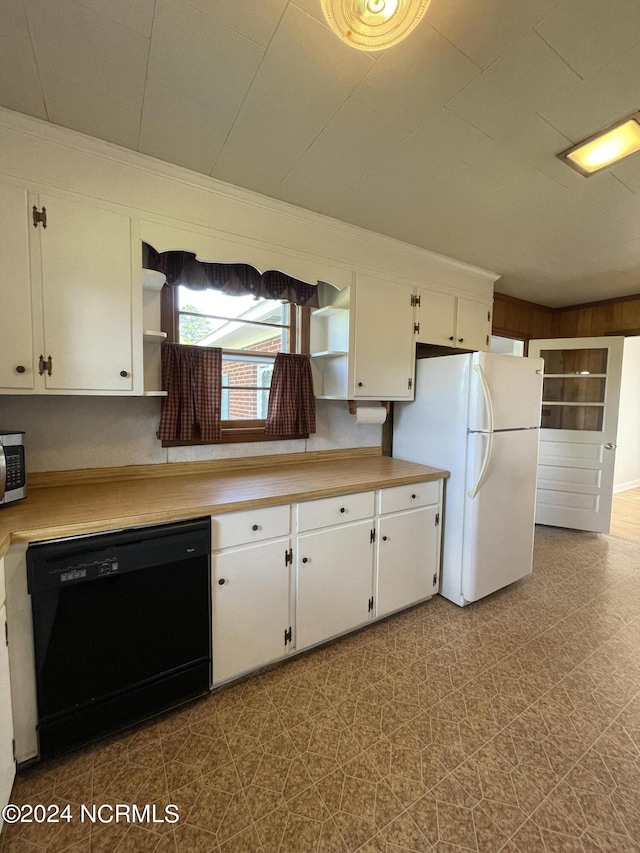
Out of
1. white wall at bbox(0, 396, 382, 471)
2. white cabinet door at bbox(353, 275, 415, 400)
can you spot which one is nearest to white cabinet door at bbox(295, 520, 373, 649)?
white wall at bbox(0, 396, 382, 471)

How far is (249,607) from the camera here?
1674mm

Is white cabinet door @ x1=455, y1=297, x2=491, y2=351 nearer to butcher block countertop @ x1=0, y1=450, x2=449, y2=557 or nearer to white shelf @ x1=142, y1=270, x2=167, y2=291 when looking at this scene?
butcher block countertop @ x1=0, y1=450, x2=449, y2=557

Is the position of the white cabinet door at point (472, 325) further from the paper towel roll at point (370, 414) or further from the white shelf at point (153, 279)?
the white shelf at point (153, 279)

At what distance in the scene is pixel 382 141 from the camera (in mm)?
1519

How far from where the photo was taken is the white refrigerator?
2.26m

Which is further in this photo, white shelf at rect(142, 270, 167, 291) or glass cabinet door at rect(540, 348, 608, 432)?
glass cabinet door at rect(540, 348, 608, 432)

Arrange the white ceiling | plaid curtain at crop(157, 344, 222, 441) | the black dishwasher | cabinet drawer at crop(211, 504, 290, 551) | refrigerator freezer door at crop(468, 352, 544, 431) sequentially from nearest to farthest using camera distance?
the white ceiling
the black dishwasher
cabinet drawer at crop(211, 504, 290, 551)
plaid curtain at crop(157, 344, 222, 441)
refrigerator freezer door at crop(468, 352, 544, 431)

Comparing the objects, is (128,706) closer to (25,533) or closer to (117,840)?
(117,840)

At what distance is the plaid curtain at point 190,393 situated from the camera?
1952mm

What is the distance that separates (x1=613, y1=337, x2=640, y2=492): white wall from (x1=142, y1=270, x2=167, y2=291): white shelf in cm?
642

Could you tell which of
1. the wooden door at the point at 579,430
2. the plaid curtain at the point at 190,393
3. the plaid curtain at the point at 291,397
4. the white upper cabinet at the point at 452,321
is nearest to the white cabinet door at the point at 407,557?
the plaid curtain at the point at 291,397

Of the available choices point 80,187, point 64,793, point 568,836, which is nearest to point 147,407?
point 80,187

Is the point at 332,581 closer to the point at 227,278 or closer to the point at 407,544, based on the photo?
the point at 407,544

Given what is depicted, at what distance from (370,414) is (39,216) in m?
2.06
